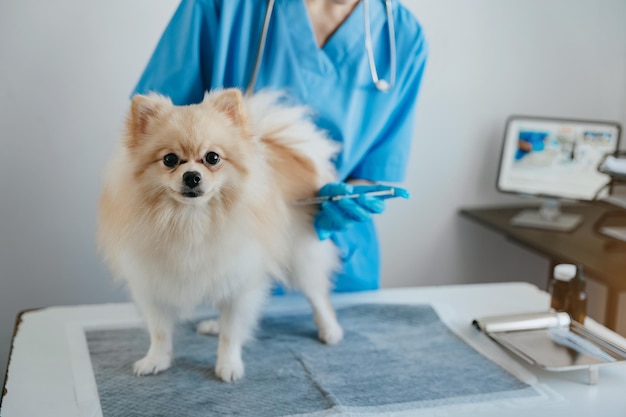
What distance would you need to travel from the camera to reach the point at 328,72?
1.63 metres

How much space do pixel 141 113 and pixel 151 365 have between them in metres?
0.47

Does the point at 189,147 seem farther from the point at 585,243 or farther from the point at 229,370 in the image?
the point at 585,243

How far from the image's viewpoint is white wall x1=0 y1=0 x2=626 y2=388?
2109 mm

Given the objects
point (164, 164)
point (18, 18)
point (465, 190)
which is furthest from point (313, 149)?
point (465, 190)

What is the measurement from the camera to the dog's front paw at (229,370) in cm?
128

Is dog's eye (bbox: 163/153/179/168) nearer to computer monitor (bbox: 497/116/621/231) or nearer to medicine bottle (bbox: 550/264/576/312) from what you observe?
medicine bottle (bbox: 550/264/576/312)

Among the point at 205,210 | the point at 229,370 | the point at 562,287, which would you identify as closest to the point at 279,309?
the point at 229,370

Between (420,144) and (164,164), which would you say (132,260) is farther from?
(420,144)

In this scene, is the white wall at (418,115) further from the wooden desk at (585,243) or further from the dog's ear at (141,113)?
the dog's ear at (141,113)

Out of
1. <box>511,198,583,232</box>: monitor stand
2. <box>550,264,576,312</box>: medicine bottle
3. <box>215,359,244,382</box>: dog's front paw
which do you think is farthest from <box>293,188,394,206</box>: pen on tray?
<box>511,198,583,232</box>: monitor stand

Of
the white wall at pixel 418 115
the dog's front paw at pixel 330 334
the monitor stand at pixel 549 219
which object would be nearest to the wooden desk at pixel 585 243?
the monitor stand at pixel 549 219

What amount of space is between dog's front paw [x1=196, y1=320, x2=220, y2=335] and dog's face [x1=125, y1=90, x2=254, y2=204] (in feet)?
1.43

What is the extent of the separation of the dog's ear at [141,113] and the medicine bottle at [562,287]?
91 cm

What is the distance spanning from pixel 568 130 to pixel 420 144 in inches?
21.2
